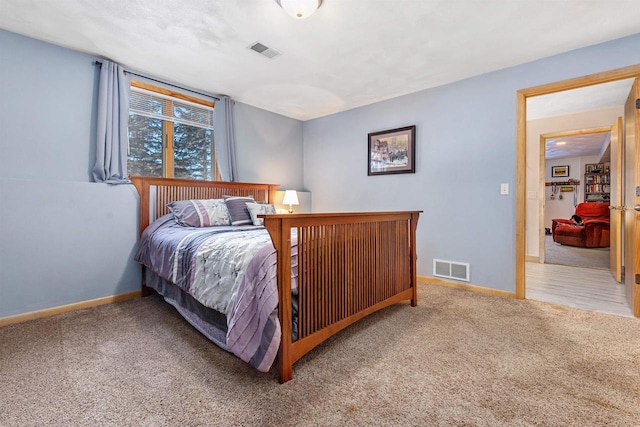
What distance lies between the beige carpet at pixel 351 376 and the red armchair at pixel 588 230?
4802 mm

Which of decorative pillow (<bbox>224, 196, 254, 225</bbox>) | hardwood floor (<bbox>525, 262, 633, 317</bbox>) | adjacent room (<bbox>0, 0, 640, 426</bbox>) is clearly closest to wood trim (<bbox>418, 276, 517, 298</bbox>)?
adjacent room (<bbox>0, 0, 640, 426</bbox>)

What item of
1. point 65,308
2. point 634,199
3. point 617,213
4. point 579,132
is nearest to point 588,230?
point 579,132

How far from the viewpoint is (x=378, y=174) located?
153 inches

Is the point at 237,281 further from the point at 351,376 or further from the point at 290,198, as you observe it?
the point at 290,198

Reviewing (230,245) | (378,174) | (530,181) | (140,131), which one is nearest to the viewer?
(230,245)

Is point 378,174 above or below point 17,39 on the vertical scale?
below

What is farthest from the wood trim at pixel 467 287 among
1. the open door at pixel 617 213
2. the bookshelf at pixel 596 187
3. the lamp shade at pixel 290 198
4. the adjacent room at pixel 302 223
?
the bookshelf at pixel 596 187

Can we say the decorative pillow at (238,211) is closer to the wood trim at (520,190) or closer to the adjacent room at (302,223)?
the adjacent room at (302,223)

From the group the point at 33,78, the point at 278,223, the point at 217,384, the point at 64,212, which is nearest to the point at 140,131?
the point at 33,78

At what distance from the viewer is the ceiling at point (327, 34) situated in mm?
2016

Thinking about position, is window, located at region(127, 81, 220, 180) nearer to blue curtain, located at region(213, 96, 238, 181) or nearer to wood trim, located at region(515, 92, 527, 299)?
blue curtain, located at region(213, 96, 238, 181)

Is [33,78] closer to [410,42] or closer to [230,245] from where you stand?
[230,245]

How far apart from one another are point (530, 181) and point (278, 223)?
465 centimetres

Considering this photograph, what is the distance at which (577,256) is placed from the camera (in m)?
5.09
